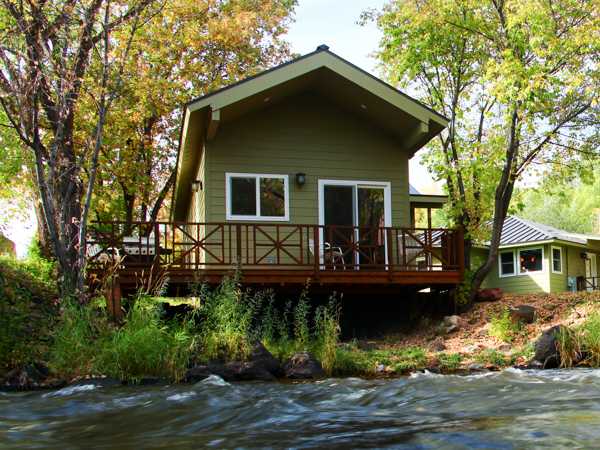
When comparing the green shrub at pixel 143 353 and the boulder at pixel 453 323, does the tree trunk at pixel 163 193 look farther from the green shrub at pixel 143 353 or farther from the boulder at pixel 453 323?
the green shrub at pixel 143 353

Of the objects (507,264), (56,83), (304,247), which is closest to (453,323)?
(304,247)

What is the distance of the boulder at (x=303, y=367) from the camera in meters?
8.52

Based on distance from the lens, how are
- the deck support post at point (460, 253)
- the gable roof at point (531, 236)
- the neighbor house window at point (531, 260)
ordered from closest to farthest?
the deck support post at point (460, 253) → the gable roof at point (531, 236) → the neighbor house window at point (531, 260)

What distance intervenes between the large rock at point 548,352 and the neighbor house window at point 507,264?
15357mm

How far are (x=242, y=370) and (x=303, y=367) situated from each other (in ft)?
2.66

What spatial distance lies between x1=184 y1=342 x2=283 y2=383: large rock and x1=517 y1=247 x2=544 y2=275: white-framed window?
1679 centimetres

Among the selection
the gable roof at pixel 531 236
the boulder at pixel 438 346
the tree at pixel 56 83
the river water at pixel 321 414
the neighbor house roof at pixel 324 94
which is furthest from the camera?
the gable roof at pixel 531 236

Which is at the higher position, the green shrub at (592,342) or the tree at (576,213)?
the tree at (576,213)

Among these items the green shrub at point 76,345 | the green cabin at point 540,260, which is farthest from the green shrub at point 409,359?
the green cabin at point 540,260

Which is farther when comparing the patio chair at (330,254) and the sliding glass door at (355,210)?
the sliding glass door at (355,210)

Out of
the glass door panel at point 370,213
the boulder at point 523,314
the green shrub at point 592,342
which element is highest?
the glass door panel at point 370,213

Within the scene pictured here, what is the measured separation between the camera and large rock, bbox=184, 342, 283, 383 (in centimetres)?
815

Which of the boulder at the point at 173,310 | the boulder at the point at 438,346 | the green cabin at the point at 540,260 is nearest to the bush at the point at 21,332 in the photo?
the boulder at the point at 173,310

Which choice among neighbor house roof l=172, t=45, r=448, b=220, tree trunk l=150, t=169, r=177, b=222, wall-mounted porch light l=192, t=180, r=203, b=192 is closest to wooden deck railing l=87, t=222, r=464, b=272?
wall-mounted porch light l=192, t=180, r=203, b=192
